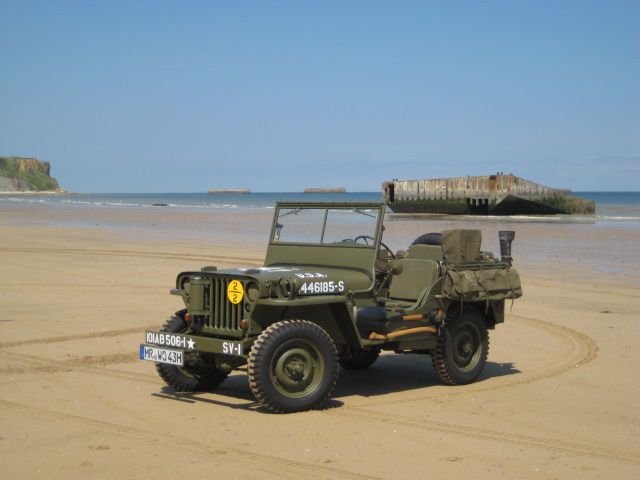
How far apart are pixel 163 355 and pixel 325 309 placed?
5.02 ft

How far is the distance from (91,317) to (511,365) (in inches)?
235

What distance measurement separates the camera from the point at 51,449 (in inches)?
239

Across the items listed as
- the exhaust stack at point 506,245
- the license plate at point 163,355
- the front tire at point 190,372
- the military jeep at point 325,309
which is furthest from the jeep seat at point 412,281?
the license plate at point 163,355

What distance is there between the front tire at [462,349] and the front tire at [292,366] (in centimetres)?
155

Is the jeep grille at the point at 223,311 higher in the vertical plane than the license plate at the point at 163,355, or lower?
higher

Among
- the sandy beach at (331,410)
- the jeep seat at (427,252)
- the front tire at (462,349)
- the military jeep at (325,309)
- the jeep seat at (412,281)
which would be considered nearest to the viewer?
the sandy beach at (331,410)

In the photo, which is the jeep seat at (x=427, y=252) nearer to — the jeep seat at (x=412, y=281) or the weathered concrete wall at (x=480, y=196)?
the jeep seat at (x=412, y=281)

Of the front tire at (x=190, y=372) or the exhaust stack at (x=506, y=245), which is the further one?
the exhaust stack at (x=506, y=245)

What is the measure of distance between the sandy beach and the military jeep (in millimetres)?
272

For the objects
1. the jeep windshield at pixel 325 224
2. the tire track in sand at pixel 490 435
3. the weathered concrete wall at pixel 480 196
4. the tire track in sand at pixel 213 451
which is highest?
the weathered concrete wall at pixel 480 196

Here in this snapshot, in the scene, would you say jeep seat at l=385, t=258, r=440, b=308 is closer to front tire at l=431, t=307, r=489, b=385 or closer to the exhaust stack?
front tire at l=431, t=307, r=489, b=385

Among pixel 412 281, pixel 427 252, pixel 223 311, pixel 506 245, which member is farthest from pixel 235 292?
pixel 506 245

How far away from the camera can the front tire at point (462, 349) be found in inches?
339

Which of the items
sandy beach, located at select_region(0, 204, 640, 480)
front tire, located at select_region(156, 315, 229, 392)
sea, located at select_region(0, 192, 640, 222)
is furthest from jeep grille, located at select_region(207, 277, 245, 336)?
sea, located at select_region(0, 192, 640, 222)
